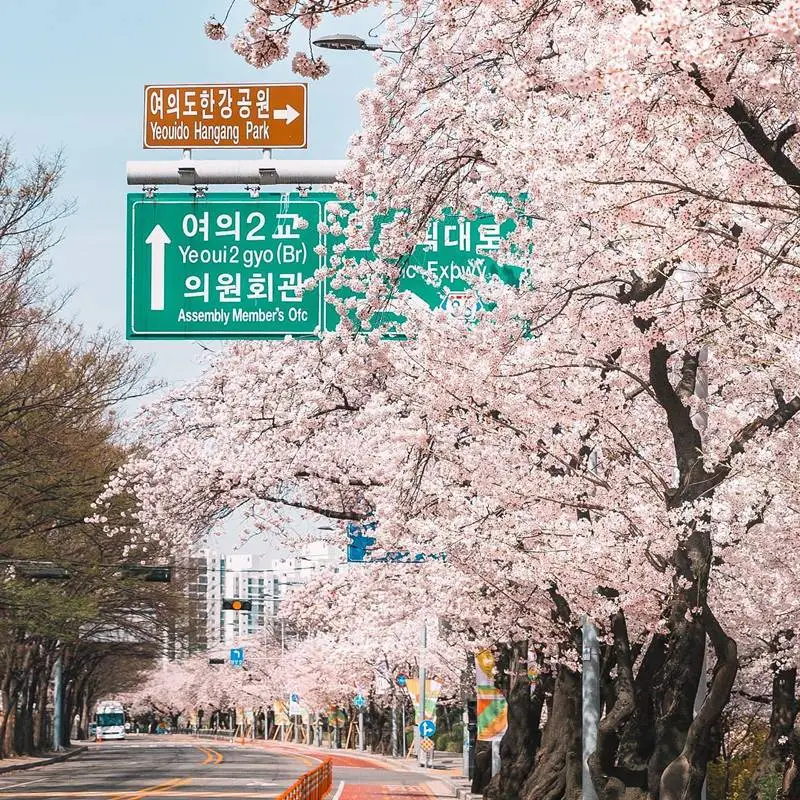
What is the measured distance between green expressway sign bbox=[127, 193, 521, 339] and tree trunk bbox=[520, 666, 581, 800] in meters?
8.34

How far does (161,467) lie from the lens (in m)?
22.0

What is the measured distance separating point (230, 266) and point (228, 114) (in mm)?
1592

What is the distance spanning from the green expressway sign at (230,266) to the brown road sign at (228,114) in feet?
2.85

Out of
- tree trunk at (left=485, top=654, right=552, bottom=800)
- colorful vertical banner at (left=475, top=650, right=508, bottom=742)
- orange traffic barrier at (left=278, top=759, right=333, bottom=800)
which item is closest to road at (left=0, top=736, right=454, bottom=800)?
orange traffic barrier at (left=278, top=759, right=333, bottom=800)

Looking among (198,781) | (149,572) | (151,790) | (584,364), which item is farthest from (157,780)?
(584,364)

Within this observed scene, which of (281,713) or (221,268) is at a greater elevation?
(221,268)

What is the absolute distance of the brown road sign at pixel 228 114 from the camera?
1376 centimetres

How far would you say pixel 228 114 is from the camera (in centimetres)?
1382

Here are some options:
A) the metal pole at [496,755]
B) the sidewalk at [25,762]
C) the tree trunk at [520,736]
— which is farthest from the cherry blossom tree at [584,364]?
the sidewalk at [25,762]

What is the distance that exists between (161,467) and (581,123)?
45.0 ft

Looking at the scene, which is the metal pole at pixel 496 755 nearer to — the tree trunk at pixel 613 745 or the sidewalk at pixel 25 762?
the tree trunk at pixel 613 745

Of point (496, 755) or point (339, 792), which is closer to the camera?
point (496, 755)

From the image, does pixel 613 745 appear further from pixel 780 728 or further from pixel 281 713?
pixel 281 713

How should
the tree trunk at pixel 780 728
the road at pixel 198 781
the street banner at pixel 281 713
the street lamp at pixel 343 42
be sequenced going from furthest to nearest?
the street banner at pixel 281 713 < the road at pixel 198 781 < the tree trunk at pixel 780 728 < the street lamp at pixel 343 42
